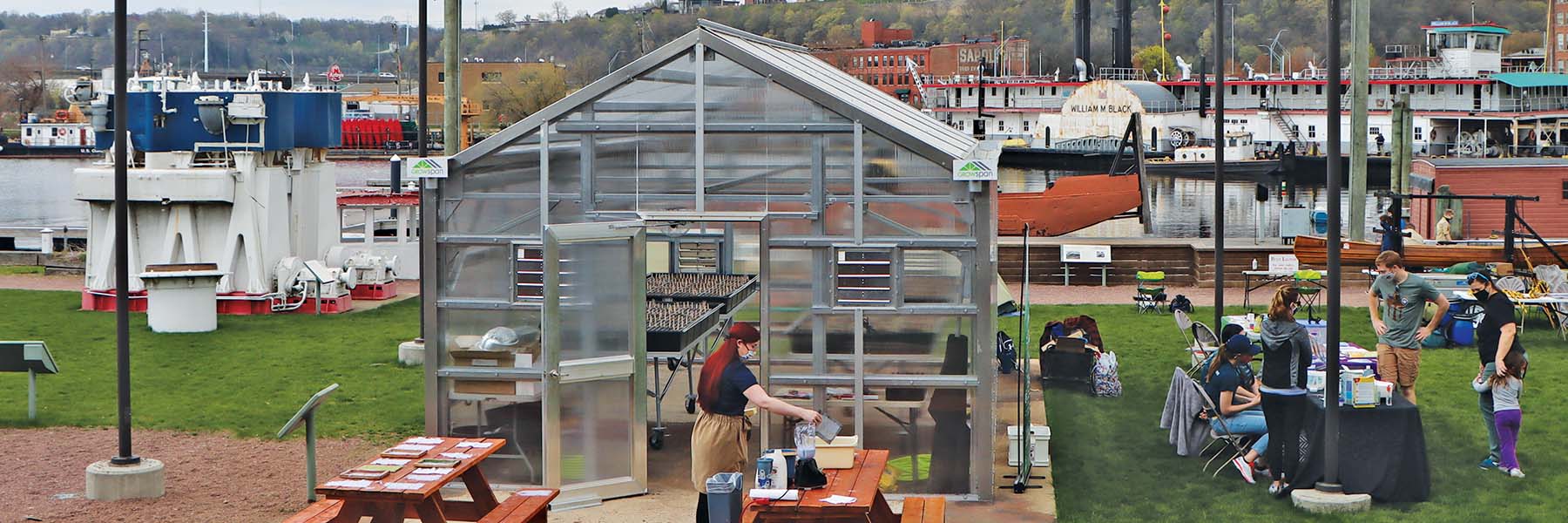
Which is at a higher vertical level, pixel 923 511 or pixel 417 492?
pixel 417 492

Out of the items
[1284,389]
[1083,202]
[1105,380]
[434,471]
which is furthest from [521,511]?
[1083,202]

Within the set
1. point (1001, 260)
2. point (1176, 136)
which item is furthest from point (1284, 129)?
point (1001, 260)

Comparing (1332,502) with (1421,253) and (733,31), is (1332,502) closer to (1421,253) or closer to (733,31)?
(733,31)

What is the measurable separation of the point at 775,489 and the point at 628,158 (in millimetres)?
3507

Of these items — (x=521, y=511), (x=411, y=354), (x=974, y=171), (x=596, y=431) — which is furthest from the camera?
(x=411, y=354)

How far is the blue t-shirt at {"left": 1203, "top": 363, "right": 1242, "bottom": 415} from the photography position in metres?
12.3

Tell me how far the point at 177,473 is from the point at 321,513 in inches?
151

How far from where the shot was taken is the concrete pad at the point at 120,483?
11469 mm

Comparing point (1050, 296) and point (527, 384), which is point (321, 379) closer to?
point (527, 384)

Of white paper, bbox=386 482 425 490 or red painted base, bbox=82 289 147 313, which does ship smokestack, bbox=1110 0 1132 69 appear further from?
white paper, bbox=386 482 425 490

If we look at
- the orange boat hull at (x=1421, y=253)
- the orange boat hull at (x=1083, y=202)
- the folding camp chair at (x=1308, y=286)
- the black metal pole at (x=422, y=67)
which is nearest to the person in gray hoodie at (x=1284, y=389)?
the folding camp chair at (x=1308, y=286)

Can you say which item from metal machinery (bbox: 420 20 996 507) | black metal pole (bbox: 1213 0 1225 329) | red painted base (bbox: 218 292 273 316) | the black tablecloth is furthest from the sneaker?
red painted base (bbox: 218 292 273 316)

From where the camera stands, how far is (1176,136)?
8569cm

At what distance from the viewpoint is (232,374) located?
17.3 meters
